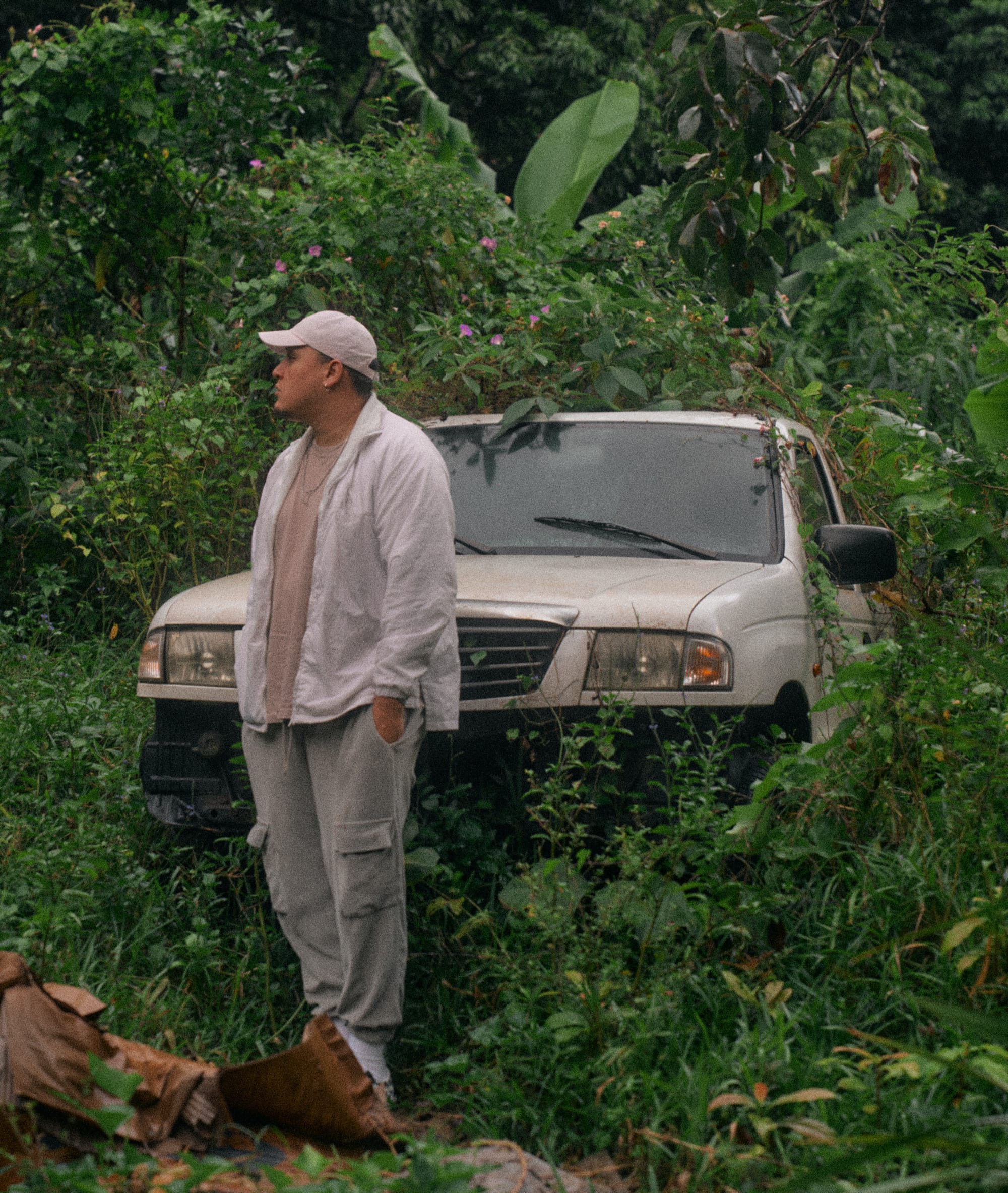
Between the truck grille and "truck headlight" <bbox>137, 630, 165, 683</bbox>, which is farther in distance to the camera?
"truck headlight" <bbox>137, 630, 165, 683</bbox>

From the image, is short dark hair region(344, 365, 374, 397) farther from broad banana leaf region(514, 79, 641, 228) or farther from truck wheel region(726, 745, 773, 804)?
broad banana leaf region(514, 79, 641, 228)

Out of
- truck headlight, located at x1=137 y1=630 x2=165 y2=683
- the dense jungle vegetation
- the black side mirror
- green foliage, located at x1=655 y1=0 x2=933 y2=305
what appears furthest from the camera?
the black side mirror

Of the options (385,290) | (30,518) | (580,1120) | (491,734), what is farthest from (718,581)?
(30,518)

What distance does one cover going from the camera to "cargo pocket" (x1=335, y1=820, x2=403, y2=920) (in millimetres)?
3543

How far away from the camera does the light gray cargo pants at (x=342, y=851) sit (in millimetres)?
3541

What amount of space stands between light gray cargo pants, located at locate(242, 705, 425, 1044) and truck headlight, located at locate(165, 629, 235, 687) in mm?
547

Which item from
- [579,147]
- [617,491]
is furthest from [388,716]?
[579,147]

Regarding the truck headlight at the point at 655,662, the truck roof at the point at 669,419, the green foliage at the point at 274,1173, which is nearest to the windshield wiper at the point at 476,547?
the truck roof at the point at 669,419

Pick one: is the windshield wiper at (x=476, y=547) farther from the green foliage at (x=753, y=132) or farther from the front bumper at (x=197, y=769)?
the green foliage at (x=753, y=132)

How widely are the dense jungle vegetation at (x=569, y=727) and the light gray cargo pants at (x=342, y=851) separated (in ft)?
0.79

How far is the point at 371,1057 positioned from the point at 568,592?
1.50 meters

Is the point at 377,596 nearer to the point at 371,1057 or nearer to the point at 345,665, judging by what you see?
the point at 345,665

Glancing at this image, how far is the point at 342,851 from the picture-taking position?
11.7 feet

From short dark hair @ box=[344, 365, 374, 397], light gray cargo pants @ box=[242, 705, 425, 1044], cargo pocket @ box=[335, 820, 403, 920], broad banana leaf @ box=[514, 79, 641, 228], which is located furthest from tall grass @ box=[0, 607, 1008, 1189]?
broad banana leaf @ box=[514, 79, 641, 228]
